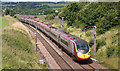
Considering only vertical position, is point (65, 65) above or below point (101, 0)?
below

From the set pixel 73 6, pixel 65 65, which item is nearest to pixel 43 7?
pixel 73 6

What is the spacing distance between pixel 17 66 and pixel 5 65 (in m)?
1.46

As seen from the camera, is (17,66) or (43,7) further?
(43,7)

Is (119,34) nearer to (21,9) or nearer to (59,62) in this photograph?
(59,62)

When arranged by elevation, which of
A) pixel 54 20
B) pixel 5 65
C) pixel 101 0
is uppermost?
pixel 101 0

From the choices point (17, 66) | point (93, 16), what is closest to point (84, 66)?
point (17, 66)

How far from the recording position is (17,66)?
54.3 feet

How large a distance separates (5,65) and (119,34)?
20858 millimetres

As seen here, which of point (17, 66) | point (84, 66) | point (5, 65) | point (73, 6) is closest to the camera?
point (5, 65)

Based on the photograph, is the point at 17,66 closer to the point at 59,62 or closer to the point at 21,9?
the point at 59,62

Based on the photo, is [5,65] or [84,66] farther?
[84,66]

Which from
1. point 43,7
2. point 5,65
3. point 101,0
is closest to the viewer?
point 5,65

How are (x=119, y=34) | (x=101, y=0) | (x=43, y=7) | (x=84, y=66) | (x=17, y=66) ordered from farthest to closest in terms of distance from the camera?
(x=43, y=7), (x=101, y=0), (x=119, y=34), (x=84, y=66), (x=17, y=66)

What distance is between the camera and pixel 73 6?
58531mm
